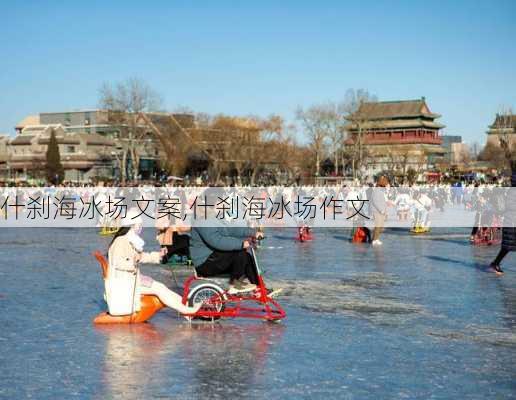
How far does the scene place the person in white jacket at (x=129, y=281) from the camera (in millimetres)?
9352

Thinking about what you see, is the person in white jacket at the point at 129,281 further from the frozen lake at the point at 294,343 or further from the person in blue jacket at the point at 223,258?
the person in blue jacket at the point at 223,258

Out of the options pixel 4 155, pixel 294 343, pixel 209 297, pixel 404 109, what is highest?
pixel 404 109

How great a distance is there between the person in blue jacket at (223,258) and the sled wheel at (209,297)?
0.61 ft

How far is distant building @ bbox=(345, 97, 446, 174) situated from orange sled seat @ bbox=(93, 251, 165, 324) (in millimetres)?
73386

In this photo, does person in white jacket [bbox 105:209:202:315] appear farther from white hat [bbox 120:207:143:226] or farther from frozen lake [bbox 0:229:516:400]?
frozen lake [bbox 0:229:516:400]

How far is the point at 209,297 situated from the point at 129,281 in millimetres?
961

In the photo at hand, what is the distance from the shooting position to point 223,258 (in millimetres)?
9867

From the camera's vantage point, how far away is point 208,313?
31.0 feet

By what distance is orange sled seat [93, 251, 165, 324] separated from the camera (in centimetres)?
955

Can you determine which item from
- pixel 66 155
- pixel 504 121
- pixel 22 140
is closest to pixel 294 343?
pixel 504 121

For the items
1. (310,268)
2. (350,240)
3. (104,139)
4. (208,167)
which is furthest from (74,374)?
(104,139)

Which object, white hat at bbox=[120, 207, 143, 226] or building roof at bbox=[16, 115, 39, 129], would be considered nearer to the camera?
white hat at bbox=[120, 207, 143, 226]

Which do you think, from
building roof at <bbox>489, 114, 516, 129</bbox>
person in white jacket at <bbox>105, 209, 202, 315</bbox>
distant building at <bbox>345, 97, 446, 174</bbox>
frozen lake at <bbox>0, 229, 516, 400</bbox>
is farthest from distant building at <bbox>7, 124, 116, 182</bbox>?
person in white jacket at <bbox>105, 209, 202, 315</bbox>

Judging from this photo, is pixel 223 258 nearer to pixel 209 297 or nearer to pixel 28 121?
pixel 209 297
